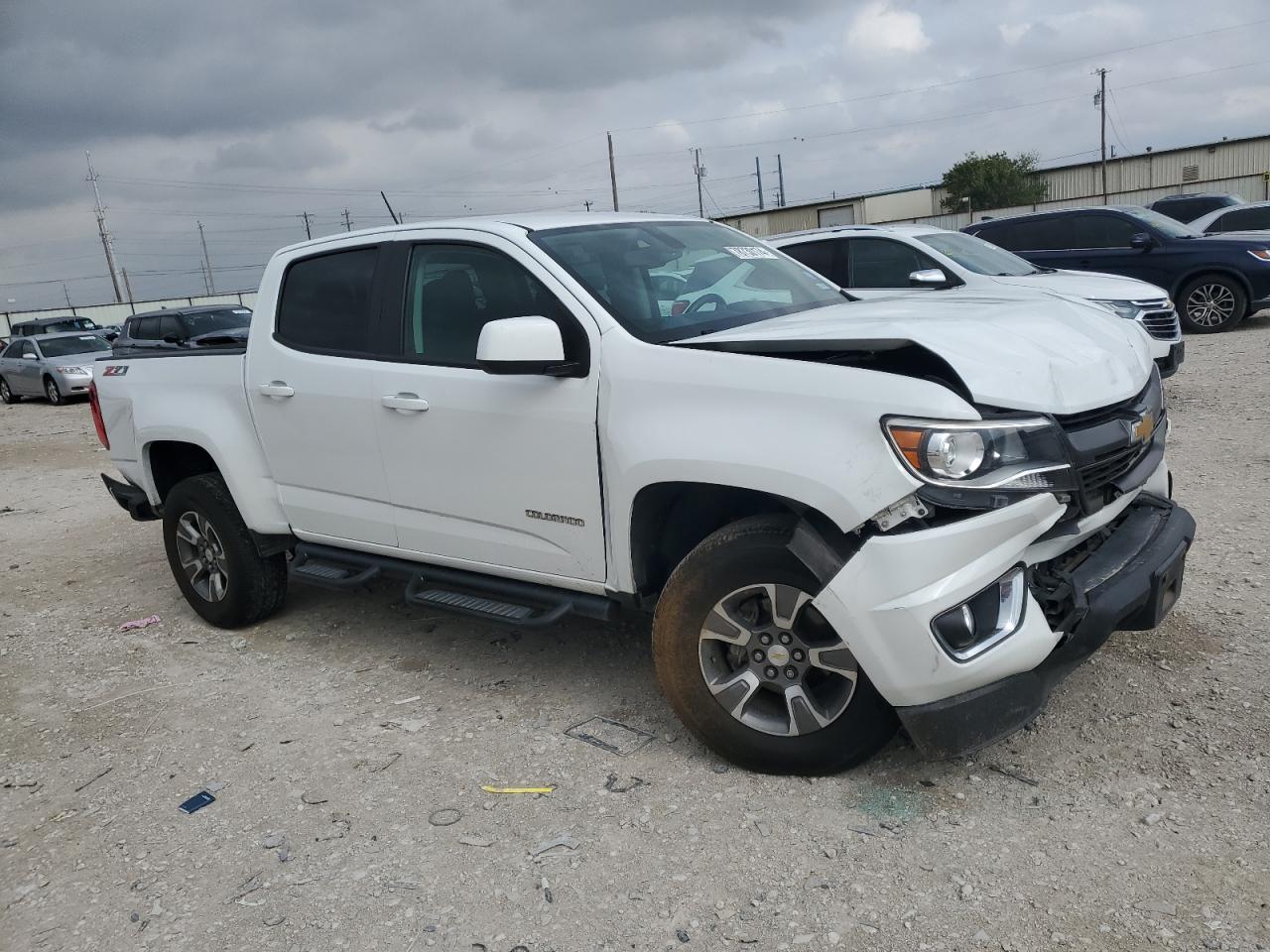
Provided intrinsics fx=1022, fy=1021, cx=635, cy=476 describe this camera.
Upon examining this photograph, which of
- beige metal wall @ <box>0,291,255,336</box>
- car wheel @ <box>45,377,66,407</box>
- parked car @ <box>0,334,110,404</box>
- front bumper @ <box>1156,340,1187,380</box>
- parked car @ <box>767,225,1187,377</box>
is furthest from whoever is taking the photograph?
beige metal wall @ <box>0,291,255,336</box>

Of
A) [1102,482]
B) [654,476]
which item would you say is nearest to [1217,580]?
[1102,482]

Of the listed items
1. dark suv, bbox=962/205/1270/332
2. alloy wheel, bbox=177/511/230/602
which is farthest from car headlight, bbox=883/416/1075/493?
dark suv, bbox=962/205/1270/332

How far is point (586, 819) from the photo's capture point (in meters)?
3.23

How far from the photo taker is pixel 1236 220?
1611 cm

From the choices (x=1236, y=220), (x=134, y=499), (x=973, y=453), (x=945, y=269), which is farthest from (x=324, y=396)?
(x=1236, y=220)

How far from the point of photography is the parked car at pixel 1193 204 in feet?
61.3

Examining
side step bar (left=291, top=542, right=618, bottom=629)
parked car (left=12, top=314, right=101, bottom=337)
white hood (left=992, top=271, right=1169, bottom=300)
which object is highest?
parked car (left=12, top=314, right=101, bottom=337)

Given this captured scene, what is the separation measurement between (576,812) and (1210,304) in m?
12.1

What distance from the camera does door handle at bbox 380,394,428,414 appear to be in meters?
3.99

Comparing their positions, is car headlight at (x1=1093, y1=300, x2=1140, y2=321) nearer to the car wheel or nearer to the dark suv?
the dark suv

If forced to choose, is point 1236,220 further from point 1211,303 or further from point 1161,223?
point 1161,223

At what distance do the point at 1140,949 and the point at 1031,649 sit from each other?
782 millimetres

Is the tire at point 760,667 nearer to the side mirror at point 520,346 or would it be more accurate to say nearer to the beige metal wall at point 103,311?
the side mirror at point 520,346

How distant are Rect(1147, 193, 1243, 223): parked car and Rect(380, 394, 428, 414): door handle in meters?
18.7
